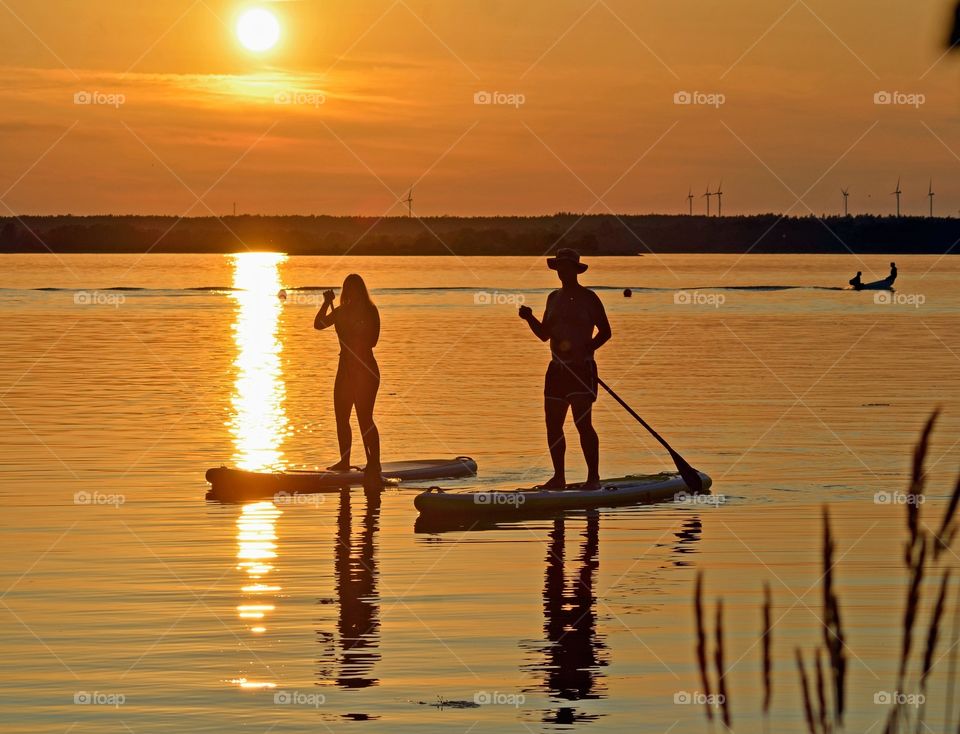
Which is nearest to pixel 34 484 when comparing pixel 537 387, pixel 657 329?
pixel 537 387

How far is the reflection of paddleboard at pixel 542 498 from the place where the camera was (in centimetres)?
1634

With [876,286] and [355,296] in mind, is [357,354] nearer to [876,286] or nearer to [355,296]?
[355,296]

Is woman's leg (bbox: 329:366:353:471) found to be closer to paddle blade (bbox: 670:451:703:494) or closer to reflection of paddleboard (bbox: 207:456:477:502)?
reflection of paddleboard (bbox: 207:456:477:502)

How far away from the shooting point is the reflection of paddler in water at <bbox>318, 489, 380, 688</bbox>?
1005 cm

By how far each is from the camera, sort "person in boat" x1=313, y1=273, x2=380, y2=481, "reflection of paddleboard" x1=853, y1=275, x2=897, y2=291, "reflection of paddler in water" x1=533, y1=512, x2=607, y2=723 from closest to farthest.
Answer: "reflection of paddler in water" x1=533, y1=512, x2=607, y2=723 < "person in boat" x1=313, y1=273, x2=380, y2=481 < "reflection of paddleboard" x1=853, y1=275, x2=897, y2=291

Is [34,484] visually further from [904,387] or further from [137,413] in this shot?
[904,387]

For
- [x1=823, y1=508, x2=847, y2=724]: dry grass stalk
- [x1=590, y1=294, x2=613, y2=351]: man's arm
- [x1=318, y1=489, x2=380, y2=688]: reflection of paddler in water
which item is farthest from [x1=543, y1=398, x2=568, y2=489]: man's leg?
[x1=823, y1=508, x2=847, y2=724]: dry grass stalk

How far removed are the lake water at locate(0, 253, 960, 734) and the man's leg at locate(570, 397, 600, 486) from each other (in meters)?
0.46

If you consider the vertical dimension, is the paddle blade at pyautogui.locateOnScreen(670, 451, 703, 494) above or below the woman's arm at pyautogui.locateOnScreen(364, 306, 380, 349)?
Answer: below

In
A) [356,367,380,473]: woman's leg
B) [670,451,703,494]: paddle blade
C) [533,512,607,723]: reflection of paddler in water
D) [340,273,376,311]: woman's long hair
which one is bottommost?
[533,512,607,723]: reflection of paddler in water

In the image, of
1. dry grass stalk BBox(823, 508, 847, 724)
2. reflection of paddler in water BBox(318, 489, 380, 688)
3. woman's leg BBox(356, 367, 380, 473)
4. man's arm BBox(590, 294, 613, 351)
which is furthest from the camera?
woman's leg BBox(356, 367, 380, 473)

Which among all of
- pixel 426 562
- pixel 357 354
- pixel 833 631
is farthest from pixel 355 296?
pixel 833 631

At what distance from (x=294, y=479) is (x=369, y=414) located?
1144 mm

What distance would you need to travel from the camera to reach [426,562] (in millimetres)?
14094
